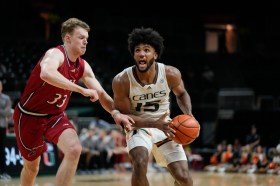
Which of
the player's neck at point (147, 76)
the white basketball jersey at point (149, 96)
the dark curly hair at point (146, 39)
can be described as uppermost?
the dark curly hair at point (146, 39)

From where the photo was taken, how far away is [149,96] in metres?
7.14

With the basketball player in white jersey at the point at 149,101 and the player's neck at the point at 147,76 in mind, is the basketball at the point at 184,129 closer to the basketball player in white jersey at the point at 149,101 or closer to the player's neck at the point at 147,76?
the basketball player in white jersey at the point at 149,101

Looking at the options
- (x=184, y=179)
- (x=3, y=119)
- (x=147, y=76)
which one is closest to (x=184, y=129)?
(x=184, y=179)

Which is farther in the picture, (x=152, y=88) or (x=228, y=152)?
(x=228, y=152)

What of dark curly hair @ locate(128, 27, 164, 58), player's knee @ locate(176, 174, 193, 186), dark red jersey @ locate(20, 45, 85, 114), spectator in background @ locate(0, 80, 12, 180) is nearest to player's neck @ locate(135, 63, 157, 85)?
dark curly hair @ locate(128, 27, 164, 58)

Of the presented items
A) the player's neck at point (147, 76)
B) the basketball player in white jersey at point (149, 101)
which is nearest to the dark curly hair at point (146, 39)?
the basketball player in white jersey at point (149, 101)

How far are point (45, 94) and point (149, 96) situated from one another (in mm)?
1213

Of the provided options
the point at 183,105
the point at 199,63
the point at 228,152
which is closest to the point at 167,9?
the point at 199,63

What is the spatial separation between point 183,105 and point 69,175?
1709mm

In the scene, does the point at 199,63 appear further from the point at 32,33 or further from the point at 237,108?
the point at 32,33

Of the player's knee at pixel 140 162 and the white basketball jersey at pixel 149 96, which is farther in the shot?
the white basketball jersey at pixel 149 96

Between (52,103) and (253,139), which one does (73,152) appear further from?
(253,139)

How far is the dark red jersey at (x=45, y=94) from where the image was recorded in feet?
23.1

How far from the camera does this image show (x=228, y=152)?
64.1ft
